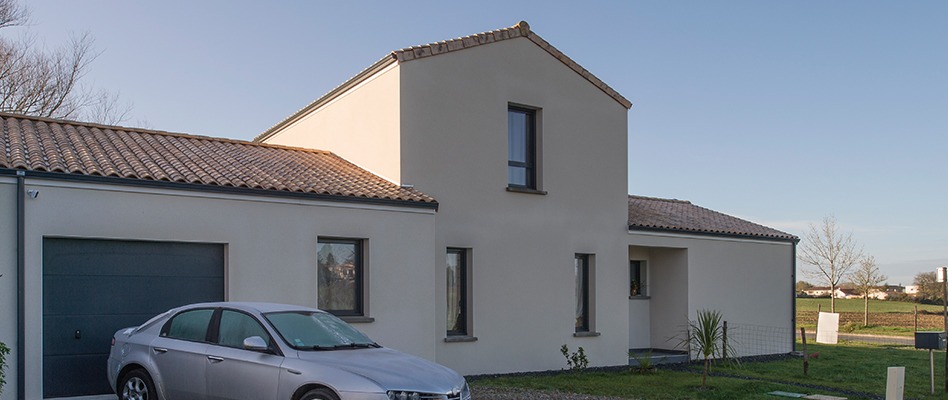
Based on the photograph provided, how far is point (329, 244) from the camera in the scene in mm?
13664

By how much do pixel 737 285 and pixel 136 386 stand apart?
1539 cm

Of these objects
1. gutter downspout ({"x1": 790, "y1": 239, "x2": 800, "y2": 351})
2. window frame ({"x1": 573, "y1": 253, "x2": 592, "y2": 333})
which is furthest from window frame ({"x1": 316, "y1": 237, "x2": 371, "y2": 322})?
gutter downspout ({"x1": 790, "y1": 239, "x2": 800, "y2": 351})

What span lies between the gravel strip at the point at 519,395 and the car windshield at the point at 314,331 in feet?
10.2

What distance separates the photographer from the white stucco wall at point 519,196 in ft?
A: 50.5

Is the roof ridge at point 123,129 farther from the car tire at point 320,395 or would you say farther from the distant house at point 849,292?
the distant house at point 849,292

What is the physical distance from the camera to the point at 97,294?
1116cm

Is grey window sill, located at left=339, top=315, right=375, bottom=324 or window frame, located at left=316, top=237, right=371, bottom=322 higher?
window frame, located at left=316, top=237, right=371, bottom=322

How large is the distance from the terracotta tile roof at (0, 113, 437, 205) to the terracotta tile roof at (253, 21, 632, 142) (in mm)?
1787

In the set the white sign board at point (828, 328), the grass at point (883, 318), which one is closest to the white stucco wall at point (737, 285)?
the white sign board at point (828, 328)

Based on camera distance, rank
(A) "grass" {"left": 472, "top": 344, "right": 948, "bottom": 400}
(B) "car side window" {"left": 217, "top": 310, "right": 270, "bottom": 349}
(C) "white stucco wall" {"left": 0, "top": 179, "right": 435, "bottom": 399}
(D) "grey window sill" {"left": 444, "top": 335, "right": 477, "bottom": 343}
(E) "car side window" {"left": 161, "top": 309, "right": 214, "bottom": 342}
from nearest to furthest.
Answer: (B) "car side window" {"left": 217, "top": 310, "right": 270, "bottom": 349}
(E) "car side window" {"left": 161, "top": 309, "right": 214, "bottom": 342}
(C) "white stucco wall" {"left": 0, "top": 179, "right": 435, "bottom": 399}
(A) "grass" {"left": 472, "top": 344, "right": 948, "bottom": 400}
(D) "grey window sill" {"left": 444, "top": 335, "right": 477, "bottom": 343}

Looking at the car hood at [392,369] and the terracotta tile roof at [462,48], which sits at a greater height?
the terracotta tile roof at [462,48]

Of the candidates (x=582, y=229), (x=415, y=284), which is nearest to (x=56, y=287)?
(x=415, y=284)

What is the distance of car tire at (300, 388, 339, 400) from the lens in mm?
7889

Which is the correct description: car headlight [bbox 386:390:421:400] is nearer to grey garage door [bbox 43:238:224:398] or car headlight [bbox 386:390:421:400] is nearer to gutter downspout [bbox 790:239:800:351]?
grey garage door [bbox 43:238:224:398]
